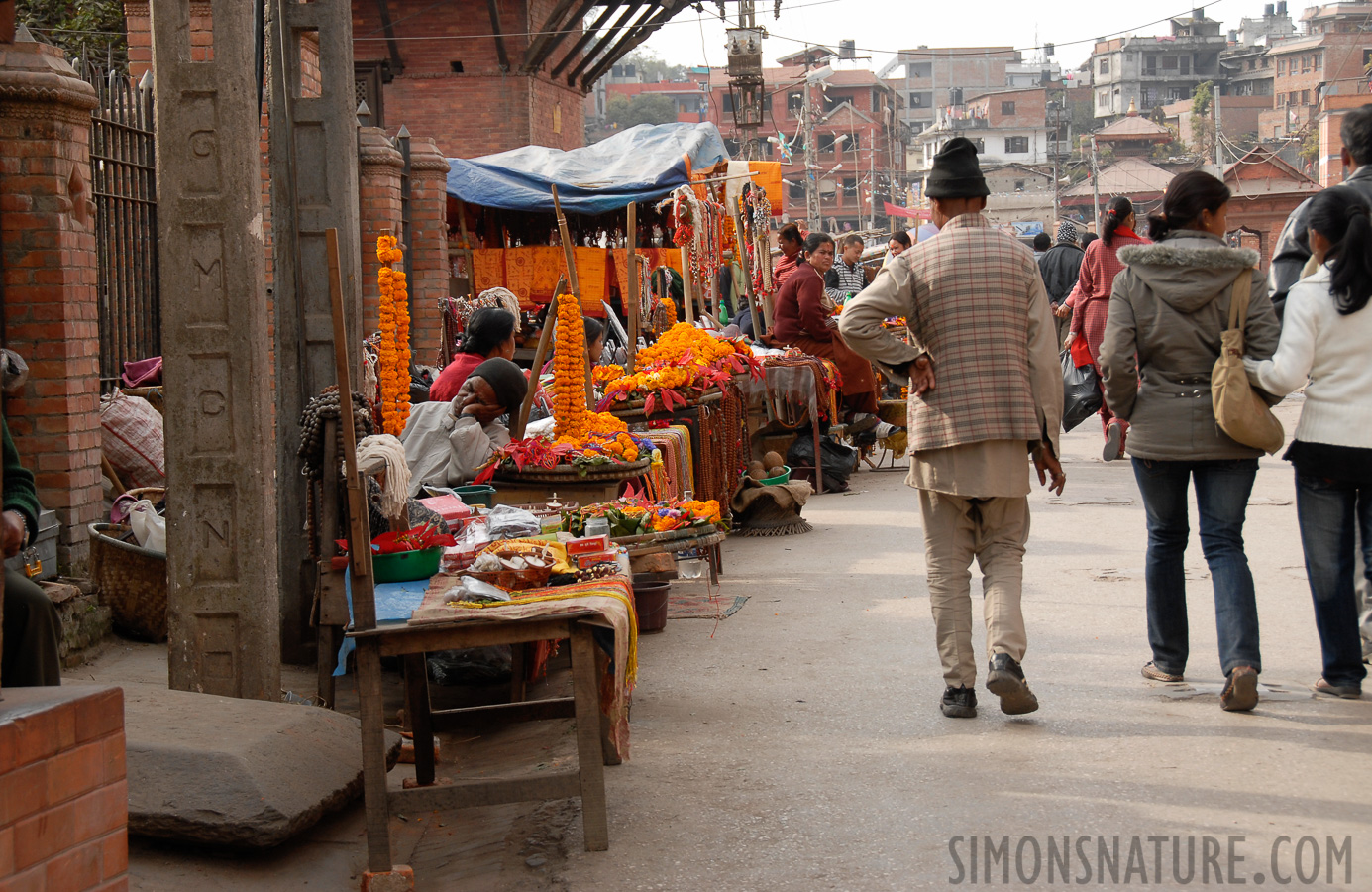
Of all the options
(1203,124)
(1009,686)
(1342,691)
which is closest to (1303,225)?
(1342,691)

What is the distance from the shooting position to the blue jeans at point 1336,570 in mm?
5020

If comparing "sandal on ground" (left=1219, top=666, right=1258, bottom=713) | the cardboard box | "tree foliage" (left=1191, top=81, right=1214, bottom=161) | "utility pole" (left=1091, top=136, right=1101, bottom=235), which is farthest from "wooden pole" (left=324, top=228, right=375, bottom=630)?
"tree foliage" (left=1191, top=81, right=1214, bottom=161)

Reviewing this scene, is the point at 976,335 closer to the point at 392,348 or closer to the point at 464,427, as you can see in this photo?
the point at 392,348

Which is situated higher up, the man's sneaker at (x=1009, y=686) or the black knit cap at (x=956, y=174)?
the black knit cap at (x=956, y=174)

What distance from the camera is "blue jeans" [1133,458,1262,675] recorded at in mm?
4980

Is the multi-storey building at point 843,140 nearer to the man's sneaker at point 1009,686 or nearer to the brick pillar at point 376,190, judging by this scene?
the brick pillar at point 376,190

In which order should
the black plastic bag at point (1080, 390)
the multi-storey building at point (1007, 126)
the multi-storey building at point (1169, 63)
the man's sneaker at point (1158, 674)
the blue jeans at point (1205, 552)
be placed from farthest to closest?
the multi-storey building at point (1169, 63) → the multi-storey building at point (1007, 126) → the black plastic bag at point (1080, 390) → the man's sneaker at point (1158, 674) → the blue jeans at point (1205, 552)

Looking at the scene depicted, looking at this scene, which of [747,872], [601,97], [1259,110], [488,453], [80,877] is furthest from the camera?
[601,97]

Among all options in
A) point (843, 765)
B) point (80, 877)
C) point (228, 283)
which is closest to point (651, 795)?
point (843, 765)

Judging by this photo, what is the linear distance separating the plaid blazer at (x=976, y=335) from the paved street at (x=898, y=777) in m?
1.19

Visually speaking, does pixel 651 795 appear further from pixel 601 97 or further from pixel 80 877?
pixel 601 97

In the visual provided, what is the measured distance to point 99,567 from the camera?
6.61 meters

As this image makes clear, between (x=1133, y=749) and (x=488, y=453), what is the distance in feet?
12.8

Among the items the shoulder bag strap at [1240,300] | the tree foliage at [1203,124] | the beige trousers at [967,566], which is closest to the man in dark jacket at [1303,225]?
the shoulder bag strap at [1240,300]
